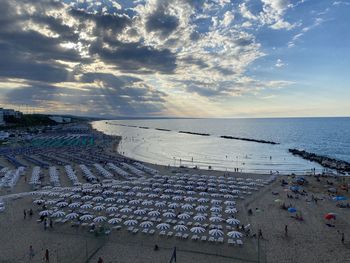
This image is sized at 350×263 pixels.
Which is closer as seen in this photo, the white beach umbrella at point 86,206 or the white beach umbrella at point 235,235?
the white beach umbrella at point 235,235

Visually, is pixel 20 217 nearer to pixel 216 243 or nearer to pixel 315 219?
pixel 216 243

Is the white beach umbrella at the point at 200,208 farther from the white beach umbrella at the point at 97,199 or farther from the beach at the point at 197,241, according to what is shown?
the white beach umbrella at the point at 97,199

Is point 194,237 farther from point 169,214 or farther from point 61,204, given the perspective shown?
point 61,204

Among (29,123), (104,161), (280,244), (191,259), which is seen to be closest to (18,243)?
(191,259)

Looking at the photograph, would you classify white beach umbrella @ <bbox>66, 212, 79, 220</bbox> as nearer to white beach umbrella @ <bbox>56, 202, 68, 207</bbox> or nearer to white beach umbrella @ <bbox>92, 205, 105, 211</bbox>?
white beach umbrella @ <bbox>92, 205, 105, 211</bbox>

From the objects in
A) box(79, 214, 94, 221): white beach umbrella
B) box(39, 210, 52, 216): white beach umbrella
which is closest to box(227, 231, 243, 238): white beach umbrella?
box(79, 214, 94, 221): white beach umbrella

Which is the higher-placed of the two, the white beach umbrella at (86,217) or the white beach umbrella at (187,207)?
the white beach umbrella at (86,217)

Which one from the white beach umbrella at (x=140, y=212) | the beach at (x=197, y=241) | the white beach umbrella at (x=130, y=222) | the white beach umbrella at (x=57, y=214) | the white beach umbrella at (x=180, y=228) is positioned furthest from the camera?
the white beach umbrella at (x=140, y=212)

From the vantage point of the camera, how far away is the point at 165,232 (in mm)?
22359

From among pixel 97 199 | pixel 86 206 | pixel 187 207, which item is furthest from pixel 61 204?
pixel 187 207

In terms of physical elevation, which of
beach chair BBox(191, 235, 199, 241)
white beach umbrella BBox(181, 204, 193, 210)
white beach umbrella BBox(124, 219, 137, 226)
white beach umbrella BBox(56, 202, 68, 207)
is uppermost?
white beach umbrella BBox(56, 202, 68, 207)

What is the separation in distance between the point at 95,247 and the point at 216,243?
8.62m

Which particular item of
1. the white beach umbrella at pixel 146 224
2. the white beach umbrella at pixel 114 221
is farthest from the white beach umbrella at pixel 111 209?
the white beach umbrella at pixel 146 224

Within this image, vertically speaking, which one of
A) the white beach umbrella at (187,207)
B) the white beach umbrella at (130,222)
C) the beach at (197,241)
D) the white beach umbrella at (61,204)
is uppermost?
the white beach umbrella at (61,204)
